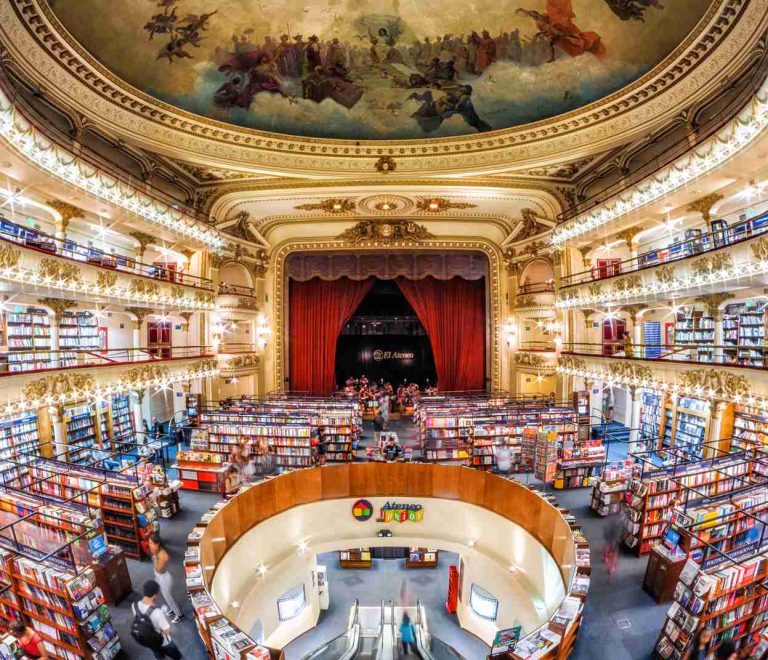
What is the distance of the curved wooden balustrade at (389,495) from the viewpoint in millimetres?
6129

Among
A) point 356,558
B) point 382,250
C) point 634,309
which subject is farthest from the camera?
point 382,250

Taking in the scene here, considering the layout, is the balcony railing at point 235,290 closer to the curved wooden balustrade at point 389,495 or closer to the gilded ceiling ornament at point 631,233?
the curved wooden balustrade at point 389,495

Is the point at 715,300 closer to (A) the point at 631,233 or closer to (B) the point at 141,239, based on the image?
(A) the point at 631,233

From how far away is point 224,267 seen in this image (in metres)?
13.5

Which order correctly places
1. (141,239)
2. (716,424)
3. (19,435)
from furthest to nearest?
1. (141,239)
2. (19,435)
3. (716,424)

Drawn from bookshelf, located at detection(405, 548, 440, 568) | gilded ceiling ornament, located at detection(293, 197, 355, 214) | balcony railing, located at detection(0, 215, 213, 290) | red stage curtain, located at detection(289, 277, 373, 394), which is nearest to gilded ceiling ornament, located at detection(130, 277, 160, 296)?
balcony railing, located at detection(0, 215, 213, 290)

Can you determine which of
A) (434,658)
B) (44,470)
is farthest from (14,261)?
(434,658)

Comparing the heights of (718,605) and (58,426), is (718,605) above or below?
below

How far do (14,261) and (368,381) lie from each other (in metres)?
12.4

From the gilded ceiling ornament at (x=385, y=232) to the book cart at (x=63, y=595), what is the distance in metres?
11.9

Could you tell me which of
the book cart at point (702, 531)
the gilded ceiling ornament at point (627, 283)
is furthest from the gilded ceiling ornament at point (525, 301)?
the book cart at point (702, 531)

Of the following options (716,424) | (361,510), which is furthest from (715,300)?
(361,510)

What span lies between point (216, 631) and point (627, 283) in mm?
9639

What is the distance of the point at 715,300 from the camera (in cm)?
869
